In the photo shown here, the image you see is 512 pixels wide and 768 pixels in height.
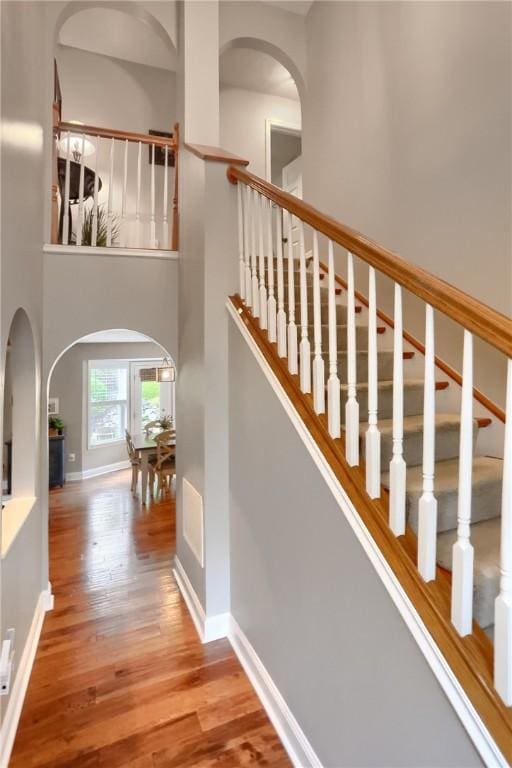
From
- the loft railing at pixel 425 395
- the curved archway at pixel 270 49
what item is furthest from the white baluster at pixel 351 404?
the curved archway at pixel 270 49

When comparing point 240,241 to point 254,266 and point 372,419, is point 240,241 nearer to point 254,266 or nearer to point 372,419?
point 254,266

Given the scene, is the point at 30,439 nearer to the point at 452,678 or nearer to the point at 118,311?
the point at 118,311

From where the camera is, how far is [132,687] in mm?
2088

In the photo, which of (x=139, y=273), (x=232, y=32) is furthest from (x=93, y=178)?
(x=232, y=32)

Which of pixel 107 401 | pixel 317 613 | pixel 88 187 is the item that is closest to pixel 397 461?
pixel 317 613

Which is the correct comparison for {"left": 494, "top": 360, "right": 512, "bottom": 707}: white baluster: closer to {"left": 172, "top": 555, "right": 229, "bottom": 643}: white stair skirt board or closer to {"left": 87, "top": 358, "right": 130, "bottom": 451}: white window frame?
{"left": 172, "top": 555, "right": 229, "bottom": 643}: white stair skirt board

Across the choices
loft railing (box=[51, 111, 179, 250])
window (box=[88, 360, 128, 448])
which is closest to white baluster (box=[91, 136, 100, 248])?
loft railing (box=[51, 111, 179, 250])

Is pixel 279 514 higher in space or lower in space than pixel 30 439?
lower

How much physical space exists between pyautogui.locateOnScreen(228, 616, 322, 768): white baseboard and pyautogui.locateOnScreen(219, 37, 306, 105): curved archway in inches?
177

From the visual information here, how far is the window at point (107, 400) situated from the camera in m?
6.86

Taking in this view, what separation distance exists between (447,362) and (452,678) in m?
1.77

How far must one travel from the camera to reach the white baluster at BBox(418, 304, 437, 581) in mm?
1095

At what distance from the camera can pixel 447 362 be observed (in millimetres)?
2396

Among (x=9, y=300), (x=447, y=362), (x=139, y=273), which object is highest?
(x=139, y=273)
